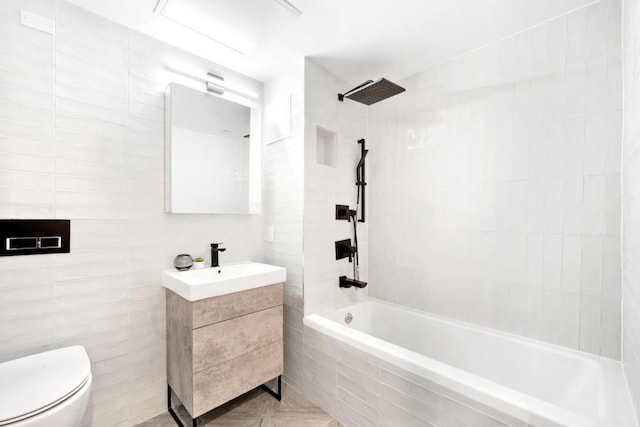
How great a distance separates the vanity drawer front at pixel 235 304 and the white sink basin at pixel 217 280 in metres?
0.04

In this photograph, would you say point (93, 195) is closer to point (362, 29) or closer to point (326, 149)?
point (326, 149)

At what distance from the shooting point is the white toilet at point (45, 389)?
103cm

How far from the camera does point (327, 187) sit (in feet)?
7.66

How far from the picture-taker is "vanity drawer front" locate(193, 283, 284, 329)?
162 cm

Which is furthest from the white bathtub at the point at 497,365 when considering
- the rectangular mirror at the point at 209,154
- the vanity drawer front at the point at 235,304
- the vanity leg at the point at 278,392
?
the rectangular mirror at the point at 209,154

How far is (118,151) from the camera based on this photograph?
1.73m

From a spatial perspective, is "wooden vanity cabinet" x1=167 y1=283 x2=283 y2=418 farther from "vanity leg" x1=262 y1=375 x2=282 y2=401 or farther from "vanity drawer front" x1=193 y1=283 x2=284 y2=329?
"vanity leg" x1=262 y1=375 x2=282 y2=401

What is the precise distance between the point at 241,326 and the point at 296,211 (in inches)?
34.6

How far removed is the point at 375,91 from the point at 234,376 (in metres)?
2.02

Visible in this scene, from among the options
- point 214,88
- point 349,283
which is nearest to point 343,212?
point 349,283

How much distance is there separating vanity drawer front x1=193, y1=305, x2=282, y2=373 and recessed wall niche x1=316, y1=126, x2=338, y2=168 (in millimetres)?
1217

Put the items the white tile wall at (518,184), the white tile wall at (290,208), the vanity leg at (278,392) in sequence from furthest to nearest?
the white tile wall at (290,208) → the vanity leg at (278,392) → the white tile wall at (518,184)

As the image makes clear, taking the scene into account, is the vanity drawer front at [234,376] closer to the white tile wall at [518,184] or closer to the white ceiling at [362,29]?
the white tile wall at [518,184]

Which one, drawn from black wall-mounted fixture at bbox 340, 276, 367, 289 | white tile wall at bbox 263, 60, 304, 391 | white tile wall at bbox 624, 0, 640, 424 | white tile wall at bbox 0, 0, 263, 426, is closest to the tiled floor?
white tile wall at bbox 263, 60, 304, 391
